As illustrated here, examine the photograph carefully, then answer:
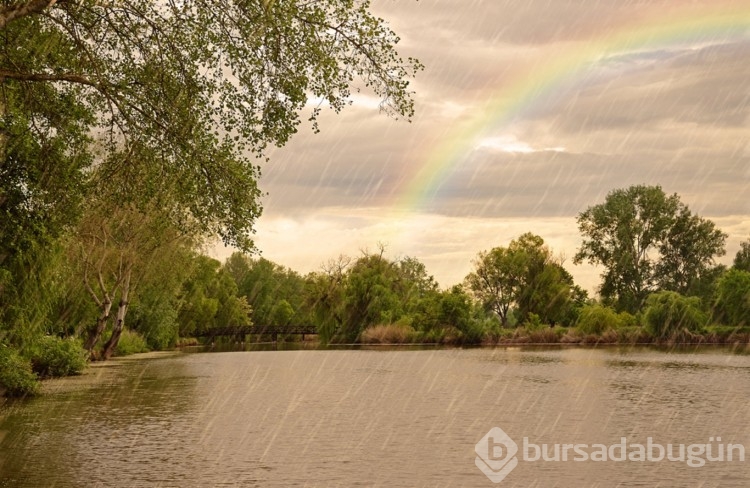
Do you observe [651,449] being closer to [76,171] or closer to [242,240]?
[242,240]

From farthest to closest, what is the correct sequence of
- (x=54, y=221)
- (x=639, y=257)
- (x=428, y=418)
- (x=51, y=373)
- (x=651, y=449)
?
(x=639, y=257), (x=51, y=373), (x=428, y=418), (x=54, y=221), (x=651, y=449)

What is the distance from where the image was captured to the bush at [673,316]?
61406 millimetres

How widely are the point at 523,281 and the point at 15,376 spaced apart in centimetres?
7442

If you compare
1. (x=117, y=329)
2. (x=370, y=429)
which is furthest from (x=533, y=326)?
(x=370, y=429)

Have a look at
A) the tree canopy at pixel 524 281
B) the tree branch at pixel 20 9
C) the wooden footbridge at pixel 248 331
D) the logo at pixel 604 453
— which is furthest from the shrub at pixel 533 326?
the tree branch at pixel 20 9

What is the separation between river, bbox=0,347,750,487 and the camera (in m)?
12.3

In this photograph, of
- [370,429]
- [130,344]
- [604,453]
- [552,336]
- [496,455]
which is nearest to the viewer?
[604,453]

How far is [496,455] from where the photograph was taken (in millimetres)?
13859

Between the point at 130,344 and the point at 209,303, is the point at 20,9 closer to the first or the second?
the point at 130,344

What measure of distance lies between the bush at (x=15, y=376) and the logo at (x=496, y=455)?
562 inches

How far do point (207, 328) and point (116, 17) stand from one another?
84.7 metres

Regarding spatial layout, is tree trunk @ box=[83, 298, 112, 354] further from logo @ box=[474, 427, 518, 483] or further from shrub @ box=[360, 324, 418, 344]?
shrub @ box=[360, 324, 418, 344]

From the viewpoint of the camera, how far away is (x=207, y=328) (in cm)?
9612

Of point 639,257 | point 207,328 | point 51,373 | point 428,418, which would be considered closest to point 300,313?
point 207,328
